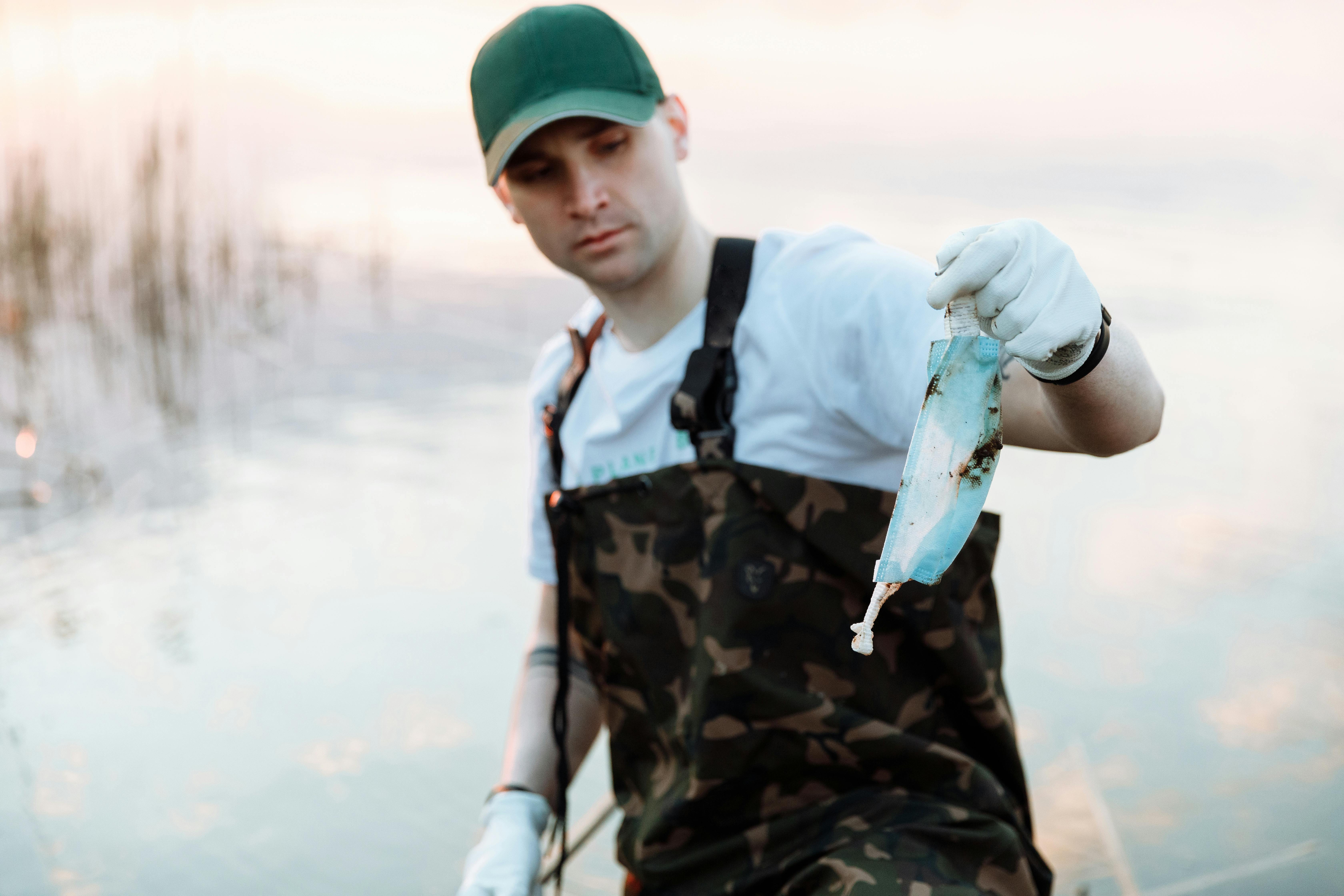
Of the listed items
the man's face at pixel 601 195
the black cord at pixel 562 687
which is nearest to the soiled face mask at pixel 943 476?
the man's face at pixel 601 195

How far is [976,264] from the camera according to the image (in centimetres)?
74

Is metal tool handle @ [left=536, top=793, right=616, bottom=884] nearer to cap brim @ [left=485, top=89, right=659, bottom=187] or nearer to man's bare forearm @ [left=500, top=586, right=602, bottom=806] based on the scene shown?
man's bare forearm @ [left=500, top=586, right=602, bottom=806]

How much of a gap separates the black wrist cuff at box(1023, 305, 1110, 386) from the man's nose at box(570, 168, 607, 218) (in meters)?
0.64

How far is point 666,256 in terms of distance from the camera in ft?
4.41

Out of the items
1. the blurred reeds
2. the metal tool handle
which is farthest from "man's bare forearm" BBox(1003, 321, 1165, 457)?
the blurred reeds

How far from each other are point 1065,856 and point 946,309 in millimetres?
1676

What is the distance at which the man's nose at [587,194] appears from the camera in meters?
1.27

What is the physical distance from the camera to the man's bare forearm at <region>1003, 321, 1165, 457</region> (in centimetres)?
82

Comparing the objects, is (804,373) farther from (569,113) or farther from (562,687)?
(562,687)

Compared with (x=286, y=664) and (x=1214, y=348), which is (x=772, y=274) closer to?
(x=286, y=664)

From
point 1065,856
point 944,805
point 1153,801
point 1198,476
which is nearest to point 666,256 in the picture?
point 944,805

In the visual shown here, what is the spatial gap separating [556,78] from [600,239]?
209 mm

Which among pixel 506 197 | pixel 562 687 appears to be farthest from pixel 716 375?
pixel 562 687

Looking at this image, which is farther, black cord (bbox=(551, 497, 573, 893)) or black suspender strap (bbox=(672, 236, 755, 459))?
black cord (bbox=(551, 497, 573, 893))
